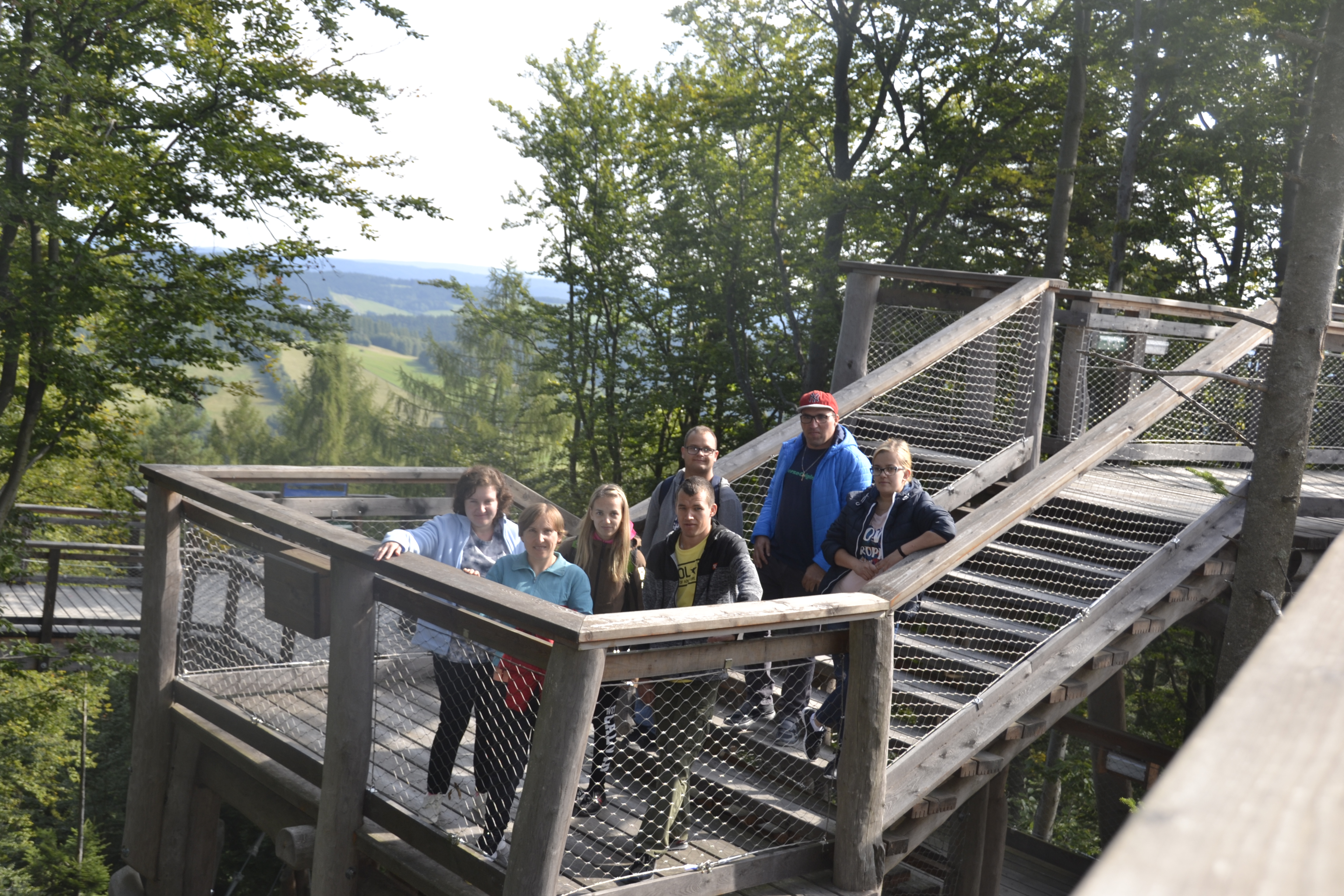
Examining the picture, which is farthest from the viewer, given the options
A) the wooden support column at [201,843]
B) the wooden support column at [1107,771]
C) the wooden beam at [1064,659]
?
the wooden support column at [1107,771]

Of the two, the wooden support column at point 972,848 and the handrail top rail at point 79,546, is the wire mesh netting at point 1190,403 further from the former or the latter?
the handrail top rail at point 79,546

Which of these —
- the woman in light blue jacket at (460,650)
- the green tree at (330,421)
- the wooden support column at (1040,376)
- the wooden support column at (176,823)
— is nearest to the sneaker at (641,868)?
the woman in light blue jacket at (460,650)

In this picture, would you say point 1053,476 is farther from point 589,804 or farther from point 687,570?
point 589,804

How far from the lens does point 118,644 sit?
46.7ft

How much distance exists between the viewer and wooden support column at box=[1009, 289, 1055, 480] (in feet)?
24.7

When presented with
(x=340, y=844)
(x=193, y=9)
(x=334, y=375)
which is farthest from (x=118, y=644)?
(x=334, y=375)

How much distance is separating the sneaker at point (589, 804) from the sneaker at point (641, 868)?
0.35 m

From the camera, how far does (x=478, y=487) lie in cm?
495

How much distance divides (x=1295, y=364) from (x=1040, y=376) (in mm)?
1737

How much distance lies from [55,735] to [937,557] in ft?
46.5

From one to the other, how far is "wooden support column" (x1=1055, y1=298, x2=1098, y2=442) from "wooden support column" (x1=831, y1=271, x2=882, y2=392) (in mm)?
1502

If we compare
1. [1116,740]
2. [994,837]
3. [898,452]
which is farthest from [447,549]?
[1116,740]

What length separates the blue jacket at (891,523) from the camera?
15.8 ft

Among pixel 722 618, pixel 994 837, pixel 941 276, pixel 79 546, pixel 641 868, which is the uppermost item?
pixel 941 276
